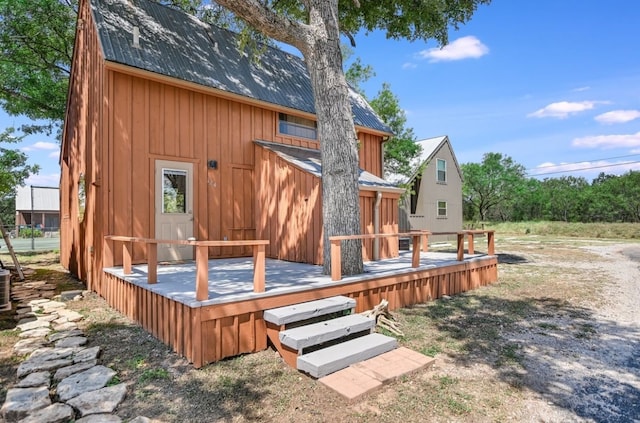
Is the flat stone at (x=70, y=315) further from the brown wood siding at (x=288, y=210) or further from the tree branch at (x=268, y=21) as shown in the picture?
the tree branch at (x=268, y=21)

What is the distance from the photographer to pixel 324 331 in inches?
150

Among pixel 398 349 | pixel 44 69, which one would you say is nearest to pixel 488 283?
pixel 398 349

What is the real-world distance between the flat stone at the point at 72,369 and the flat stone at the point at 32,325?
1.86 meters

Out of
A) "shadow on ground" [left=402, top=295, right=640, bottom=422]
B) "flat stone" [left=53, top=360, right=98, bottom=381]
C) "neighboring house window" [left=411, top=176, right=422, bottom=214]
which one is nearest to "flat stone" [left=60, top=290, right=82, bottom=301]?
"flat stone" [left=53, top=360, right=98, bottom=381]

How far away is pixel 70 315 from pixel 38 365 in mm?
2066

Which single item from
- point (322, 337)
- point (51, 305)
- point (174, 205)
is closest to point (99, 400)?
point (322, 337)

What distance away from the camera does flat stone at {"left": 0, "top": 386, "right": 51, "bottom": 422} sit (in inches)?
105

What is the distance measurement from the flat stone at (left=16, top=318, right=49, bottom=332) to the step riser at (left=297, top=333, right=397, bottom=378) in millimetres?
3939

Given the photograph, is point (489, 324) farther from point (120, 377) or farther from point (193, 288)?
point (120, 377)

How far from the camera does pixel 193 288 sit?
4.42 meters

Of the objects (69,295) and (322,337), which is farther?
(69,295)

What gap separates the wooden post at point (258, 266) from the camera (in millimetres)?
3932

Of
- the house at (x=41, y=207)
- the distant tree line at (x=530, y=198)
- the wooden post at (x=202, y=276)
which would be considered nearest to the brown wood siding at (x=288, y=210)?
the wooden post at (x=202, y=276)

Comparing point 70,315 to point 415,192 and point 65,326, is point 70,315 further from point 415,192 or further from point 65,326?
point 415,192
